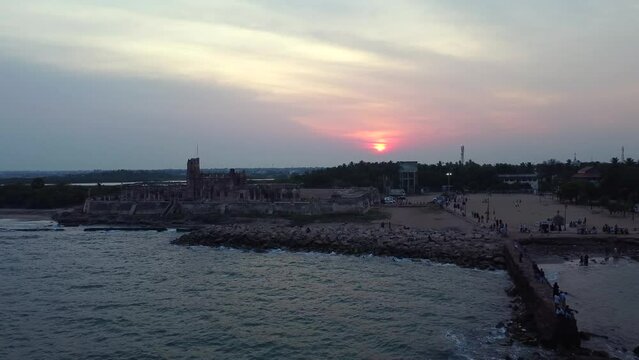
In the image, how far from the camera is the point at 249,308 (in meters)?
24.8

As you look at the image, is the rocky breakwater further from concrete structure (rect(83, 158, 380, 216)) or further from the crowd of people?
concrete structure (rect(83, 158, 380, 216))

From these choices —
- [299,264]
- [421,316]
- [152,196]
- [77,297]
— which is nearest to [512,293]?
[421,316]

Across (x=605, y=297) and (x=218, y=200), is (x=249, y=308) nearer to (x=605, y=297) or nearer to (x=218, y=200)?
(x=605, y=297)

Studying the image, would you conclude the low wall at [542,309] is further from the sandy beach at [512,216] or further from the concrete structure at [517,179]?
the concrete structure at [517,179]

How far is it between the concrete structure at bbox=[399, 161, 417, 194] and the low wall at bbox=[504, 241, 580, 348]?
62.9m

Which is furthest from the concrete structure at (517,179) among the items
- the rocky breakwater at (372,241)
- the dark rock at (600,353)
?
the dark rock at (600,353)

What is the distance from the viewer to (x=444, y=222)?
49.8m

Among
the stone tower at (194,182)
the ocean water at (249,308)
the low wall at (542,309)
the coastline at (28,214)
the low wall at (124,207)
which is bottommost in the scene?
the ocean water at (249,308)

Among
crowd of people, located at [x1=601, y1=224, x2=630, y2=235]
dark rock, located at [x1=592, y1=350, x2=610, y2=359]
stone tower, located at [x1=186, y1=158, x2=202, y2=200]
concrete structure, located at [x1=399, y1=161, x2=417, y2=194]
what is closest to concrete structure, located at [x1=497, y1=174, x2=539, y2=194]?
concrete structure, located at [x1=399, y1=161, x2=417, y2=194]

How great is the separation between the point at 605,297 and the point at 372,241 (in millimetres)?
17210

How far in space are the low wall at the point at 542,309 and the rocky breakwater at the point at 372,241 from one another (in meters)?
4.92

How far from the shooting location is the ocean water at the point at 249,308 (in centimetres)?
1941

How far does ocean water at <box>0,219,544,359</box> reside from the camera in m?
19.4

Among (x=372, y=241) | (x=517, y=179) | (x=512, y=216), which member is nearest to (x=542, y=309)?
(x=372, y=241)
